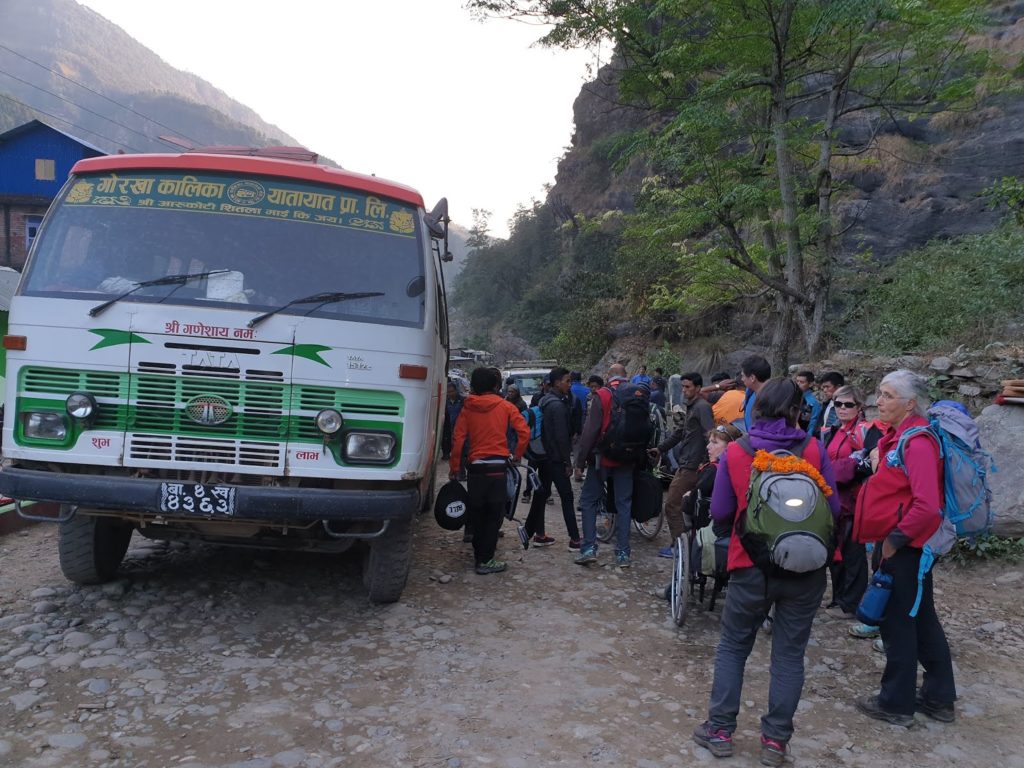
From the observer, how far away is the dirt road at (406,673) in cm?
326

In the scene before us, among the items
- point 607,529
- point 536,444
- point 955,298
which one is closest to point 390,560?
point 536,444

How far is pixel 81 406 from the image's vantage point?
3.96m

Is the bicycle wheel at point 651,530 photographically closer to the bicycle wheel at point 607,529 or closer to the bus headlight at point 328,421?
the bicycle wheel at point 607,529

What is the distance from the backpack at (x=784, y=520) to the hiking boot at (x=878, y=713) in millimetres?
1145

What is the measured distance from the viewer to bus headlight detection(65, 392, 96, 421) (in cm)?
395

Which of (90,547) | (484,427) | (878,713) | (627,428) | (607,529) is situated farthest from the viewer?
(607,529)

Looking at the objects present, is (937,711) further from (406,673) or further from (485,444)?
(485,444)

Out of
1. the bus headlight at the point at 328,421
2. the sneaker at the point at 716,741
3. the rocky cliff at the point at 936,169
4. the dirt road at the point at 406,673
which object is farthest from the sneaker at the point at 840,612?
the rocky cliff at the point at 936,169

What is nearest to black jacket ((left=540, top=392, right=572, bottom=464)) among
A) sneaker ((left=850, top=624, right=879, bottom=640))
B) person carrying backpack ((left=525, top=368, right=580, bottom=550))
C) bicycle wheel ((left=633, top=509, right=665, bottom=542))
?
person carrying backpack ((left=525, top=368, right=580, bottom=550))

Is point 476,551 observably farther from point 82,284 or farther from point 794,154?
point 794,154

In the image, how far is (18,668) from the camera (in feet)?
12.5

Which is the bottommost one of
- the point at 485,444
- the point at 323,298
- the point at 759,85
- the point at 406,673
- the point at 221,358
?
the point at 406,673

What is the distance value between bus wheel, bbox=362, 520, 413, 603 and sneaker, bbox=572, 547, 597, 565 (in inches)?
77.6

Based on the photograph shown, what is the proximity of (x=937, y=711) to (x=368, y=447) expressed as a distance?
132 inches
